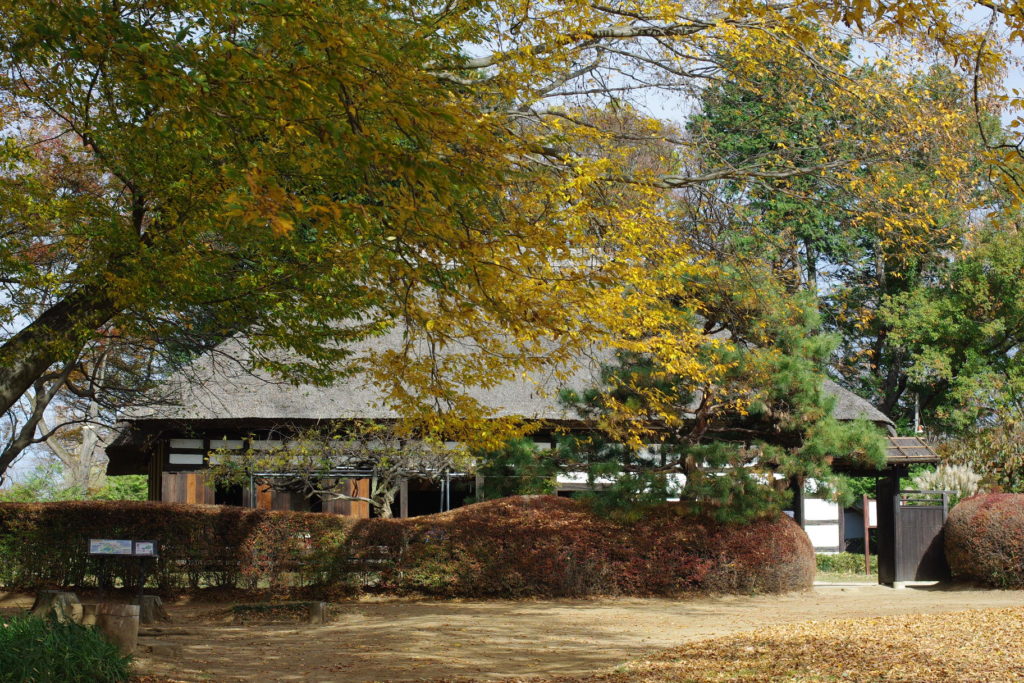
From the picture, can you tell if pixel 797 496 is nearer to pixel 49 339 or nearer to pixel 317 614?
pixel 317 614

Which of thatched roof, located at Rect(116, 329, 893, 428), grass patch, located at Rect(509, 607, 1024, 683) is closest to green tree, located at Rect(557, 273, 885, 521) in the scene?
thatched roof, located at Rect(116, 329, 893, 428)

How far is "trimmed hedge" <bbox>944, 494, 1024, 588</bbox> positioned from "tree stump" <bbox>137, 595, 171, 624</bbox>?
41.2 ft

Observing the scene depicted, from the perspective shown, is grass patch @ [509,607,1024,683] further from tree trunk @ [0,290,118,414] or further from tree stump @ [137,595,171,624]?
tree trunk @ [0,290,118,414]

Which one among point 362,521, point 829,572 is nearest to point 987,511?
point 829,572

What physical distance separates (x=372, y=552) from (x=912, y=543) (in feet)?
32.0

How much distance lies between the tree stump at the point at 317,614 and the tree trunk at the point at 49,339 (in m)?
4.09

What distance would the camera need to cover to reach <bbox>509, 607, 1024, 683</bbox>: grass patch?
777 centimetres

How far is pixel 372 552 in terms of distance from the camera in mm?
14664

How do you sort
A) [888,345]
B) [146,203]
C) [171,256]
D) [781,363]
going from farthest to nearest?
[888,345], [781,363], [146,203], [171,256]

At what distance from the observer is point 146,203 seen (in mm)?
11008

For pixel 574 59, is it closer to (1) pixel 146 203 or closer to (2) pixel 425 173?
(1) pixel 146 203

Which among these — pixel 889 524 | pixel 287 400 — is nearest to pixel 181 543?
pixel 287 400

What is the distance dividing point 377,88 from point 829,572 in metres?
19.3

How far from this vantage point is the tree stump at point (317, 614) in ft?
39.4
